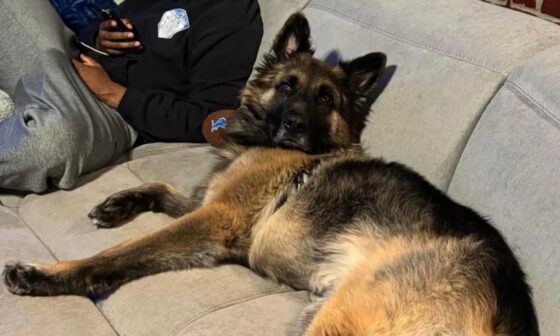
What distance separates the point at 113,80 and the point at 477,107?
6.60 feet

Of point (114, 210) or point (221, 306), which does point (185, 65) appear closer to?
point (114, 210)

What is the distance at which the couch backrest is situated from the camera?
1861mm

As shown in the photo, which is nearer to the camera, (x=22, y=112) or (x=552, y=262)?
(x=552, y=262)

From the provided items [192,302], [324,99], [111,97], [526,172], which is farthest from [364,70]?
[111,97]

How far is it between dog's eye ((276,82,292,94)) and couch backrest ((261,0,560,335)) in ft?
1.15

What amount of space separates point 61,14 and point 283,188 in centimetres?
222

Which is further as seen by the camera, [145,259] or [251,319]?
Answer: [145,259]

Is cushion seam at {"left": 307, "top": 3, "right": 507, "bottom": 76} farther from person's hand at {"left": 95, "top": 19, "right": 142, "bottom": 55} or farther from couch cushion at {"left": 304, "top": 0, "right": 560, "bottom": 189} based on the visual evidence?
person's hand at {"left": 95, "top": 19, "right": 142, "bottom": 55}

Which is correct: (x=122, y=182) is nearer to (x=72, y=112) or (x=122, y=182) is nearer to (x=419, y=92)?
(x=72, y=112)

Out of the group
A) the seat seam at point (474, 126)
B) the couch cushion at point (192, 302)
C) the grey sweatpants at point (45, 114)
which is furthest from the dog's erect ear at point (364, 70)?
the grey sweatpants at point (45, 114)

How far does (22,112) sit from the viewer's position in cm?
262

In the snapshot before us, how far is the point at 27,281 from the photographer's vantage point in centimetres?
199

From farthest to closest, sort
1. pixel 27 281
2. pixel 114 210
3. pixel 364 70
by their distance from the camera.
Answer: pixel 364 70, pixel 114 210, pixel 27 281

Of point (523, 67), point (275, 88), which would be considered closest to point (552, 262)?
point (523, 67)
